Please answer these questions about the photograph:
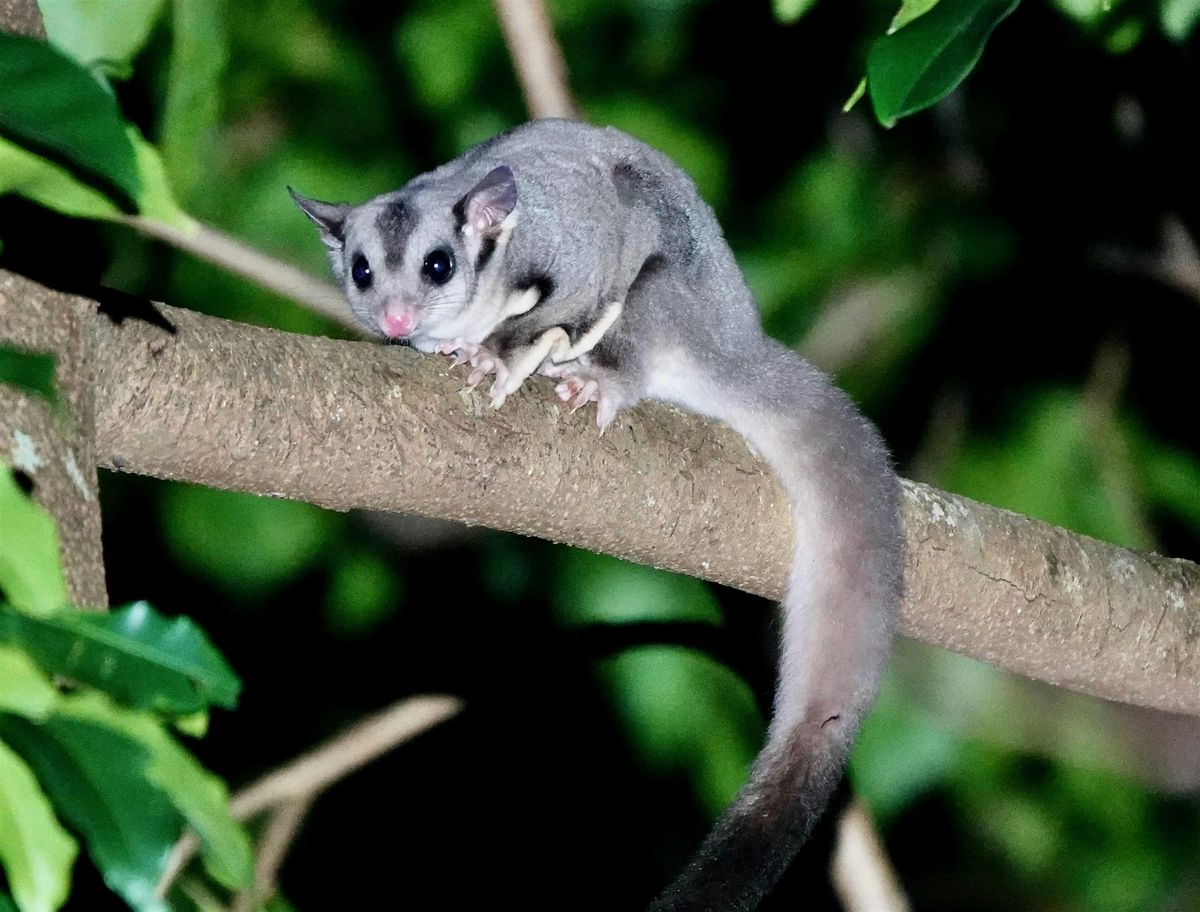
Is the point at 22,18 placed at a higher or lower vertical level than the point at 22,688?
higher

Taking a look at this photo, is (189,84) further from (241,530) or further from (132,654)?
(241,530)

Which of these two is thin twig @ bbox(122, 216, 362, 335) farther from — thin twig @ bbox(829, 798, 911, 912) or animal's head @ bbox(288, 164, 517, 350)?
thin twig @ bbox(829, 798, 911, 912)

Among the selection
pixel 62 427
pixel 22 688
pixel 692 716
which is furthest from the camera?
pixel 692 716

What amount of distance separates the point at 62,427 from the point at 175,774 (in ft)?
2.10

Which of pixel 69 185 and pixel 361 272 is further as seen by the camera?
pixel 361 272

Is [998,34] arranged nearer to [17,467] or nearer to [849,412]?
[849,412]

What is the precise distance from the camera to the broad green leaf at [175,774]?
1.01 meters

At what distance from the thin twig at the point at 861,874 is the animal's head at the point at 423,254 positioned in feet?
4.13

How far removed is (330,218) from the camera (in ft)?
11.0

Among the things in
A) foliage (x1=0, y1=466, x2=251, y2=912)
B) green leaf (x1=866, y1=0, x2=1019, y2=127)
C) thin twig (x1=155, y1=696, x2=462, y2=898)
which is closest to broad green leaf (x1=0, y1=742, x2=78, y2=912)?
foliage (x1=0, y1=466, x2=251, y2=912)

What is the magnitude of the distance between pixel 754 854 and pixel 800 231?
326 cm

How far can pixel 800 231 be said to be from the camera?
5020 millimetres

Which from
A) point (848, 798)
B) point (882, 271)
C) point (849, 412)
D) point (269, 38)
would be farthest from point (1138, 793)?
point (269, 38)

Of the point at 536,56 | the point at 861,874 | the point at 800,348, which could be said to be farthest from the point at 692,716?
the point at 536,56
